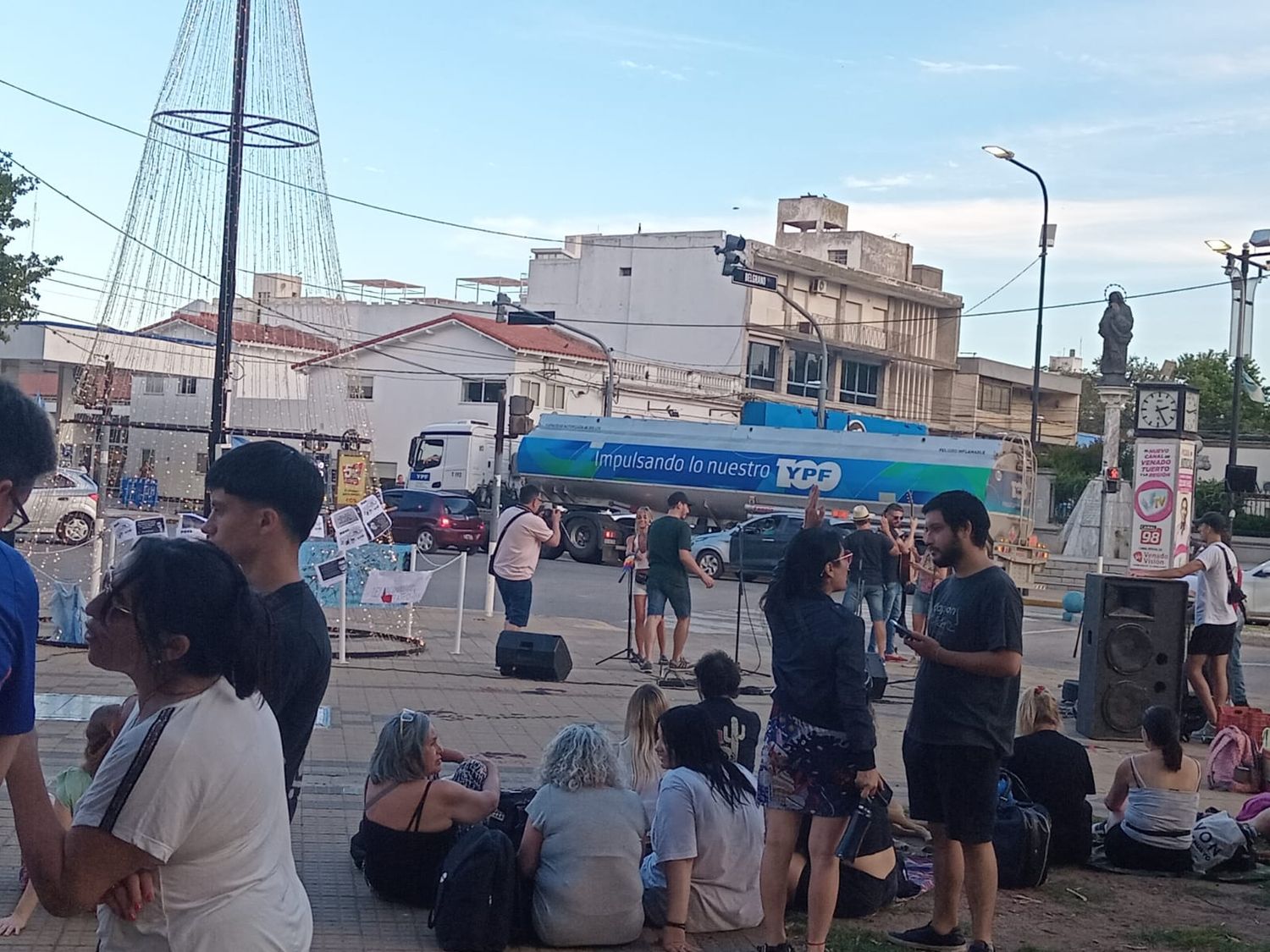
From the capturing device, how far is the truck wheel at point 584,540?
35812 mm

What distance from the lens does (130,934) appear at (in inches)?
104

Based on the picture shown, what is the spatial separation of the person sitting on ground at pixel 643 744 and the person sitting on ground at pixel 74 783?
7.78ft

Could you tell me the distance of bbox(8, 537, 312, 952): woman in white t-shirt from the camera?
2498 millimetres

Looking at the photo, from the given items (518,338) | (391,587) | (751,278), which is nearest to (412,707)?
(391,587)

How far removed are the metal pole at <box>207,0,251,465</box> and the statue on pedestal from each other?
2505cm

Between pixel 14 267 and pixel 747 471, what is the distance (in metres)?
16.8

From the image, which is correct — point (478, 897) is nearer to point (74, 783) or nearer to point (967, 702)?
point (74, 783)

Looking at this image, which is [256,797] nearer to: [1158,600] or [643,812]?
[643,812]

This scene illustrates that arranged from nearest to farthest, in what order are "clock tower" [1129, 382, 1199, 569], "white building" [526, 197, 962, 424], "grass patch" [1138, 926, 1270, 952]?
"grass patch" [1138, 926, 1270, 952] < "clock tower" [1129, 382, 1199, 569] < "white building" [526, 197, 962, 424]

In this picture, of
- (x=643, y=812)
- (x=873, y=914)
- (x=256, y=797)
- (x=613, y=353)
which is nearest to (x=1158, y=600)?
(x=873, y=914)

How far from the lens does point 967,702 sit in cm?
595

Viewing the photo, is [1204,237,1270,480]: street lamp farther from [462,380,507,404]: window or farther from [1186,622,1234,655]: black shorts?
[462,380,507,404]: window

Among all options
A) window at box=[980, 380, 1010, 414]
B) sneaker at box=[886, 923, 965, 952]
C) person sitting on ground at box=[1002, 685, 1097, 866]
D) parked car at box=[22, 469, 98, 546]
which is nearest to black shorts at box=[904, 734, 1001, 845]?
sneaker at box=[886, 923, 965, 952]

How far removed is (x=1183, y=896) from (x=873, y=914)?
1.75 meters
